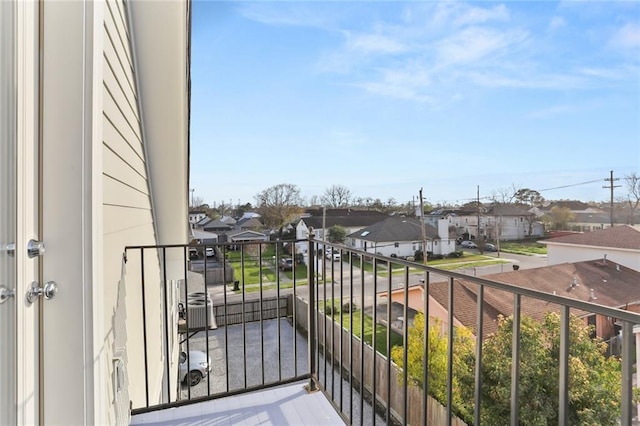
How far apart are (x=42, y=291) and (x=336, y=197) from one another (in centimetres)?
Result: 733

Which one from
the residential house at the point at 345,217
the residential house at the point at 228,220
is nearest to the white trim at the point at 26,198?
the residential house at the point at 345,217

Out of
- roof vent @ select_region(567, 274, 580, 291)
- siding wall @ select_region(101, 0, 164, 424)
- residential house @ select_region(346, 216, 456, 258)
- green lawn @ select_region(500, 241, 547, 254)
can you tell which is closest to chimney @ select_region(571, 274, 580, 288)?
roof vent @ select_region(567, 274, 580, 291)

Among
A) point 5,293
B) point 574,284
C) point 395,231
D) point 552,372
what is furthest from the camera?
point 395,231

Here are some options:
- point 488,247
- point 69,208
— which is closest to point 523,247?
point 488,247

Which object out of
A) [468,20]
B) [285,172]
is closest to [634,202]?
[468,20]

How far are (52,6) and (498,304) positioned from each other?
2.73 meters

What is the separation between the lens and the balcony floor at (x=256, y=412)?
178 cm

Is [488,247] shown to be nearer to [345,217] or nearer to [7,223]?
→ [345,217]

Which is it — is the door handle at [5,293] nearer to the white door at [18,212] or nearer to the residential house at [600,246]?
the white door at [18,212]

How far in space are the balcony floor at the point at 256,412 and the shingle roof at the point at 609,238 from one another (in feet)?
14.8

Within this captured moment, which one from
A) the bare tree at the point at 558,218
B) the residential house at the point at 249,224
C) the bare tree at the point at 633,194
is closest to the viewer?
the bare tree at the point at 633,194

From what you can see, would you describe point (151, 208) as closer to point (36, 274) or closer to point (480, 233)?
point (36, 274)

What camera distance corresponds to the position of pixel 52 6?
1.00 meters

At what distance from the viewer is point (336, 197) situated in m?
8.20
